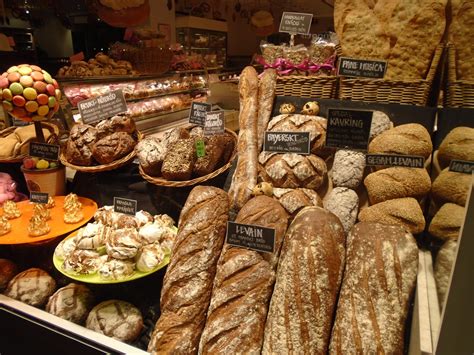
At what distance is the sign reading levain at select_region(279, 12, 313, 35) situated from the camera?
175 centimetres

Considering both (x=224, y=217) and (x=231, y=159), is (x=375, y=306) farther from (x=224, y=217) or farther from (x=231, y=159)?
(x=231, y=159)

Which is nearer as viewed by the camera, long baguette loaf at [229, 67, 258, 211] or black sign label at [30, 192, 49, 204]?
long baguette loaf at [229, 67, 258, 211]

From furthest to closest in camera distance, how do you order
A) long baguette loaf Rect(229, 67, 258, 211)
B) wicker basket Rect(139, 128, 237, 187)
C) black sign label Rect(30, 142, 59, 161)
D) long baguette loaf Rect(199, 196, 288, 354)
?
black sign label Rect(30, 142, 59, 161) < wicker basket Rect(139, 128, 237, 187) < long baguette loaf Rect(229, 67, 258, 211) < long baguette loaf Rect(199, 196, 288, 354)

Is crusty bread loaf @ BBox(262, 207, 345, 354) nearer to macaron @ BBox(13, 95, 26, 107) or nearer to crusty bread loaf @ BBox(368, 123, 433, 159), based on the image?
crusty bread loaf @ BBox(368, 123, 433, 159)

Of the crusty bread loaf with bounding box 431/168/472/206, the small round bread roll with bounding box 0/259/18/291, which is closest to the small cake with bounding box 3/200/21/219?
the small round bread roll with bounding box 0/259/18/291

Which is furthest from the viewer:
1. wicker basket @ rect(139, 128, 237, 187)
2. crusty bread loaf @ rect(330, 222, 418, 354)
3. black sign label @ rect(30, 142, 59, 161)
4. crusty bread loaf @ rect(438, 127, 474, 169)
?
black sign label @ rect(30, 142, 59, 161)

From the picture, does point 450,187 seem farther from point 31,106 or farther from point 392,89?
point 31,106

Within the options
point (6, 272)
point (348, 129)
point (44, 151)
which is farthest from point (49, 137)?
point (348, 129)

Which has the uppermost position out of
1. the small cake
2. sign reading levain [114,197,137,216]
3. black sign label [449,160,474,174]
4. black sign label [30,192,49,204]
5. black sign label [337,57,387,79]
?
black sign label [337,57,387,79]

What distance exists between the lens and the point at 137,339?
1.45m

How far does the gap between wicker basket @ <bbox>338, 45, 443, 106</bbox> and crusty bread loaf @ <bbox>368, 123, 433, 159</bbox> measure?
167 millimetres

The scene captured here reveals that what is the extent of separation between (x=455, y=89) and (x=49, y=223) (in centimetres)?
199

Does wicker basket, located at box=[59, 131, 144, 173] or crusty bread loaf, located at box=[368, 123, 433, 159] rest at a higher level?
crusty bread loaf, located at box=[368, 123, 433, 159]

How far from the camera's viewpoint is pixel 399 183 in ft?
4.38
